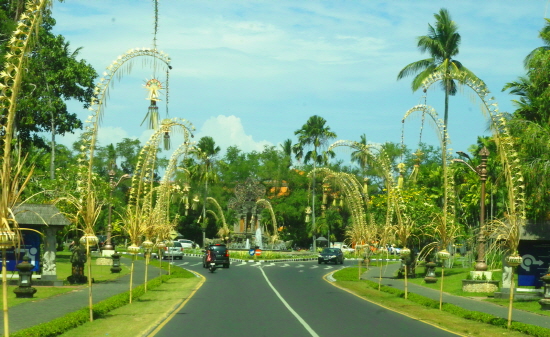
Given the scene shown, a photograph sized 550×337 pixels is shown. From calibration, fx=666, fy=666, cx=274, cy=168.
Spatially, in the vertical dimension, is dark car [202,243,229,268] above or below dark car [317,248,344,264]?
Result: above

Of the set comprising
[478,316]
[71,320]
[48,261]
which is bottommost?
[478,316]

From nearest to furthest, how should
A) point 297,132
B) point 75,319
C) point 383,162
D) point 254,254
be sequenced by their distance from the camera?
point 75,319
point 383,162
point 254,254
point 297,132

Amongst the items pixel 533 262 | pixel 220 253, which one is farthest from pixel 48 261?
pixel 220 253

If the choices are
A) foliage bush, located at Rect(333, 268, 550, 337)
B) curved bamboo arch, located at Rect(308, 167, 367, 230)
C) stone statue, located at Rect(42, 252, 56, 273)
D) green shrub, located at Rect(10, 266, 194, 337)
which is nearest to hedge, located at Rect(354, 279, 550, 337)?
foliage bush, located at Rect(333, 268, 550, 337)

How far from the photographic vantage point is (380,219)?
5222cm

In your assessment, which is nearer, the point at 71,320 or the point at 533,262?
the point at 71,320

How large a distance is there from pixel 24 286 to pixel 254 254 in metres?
46.6

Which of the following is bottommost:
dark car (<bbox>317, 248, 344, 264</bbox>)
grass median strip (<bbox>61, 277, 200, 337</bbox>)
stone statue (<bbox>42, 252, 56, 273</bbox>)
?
dark car (<bbox>317, 248, 344, 264</bbox>)

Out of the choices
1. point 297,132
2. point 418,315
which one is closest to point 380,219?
point 418,315

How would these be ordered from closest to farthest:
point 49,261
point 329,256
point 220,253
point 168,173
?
point 49,261 → point 168,173 → point 220,253 → point 329,256

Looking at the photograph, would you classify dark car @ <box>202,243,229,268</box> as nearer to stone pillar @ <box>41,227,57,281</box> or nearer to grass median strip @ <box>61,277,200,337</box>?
grass median strip @ <box>61,277,200,337</box>

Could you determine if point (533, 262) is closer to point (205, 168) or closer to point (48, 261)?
point (48, 261)

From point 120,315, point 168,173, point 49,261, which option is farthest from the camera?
point 168,173

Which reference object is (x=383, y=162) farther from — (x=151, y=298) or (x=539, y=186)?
(x=151, y=298)
